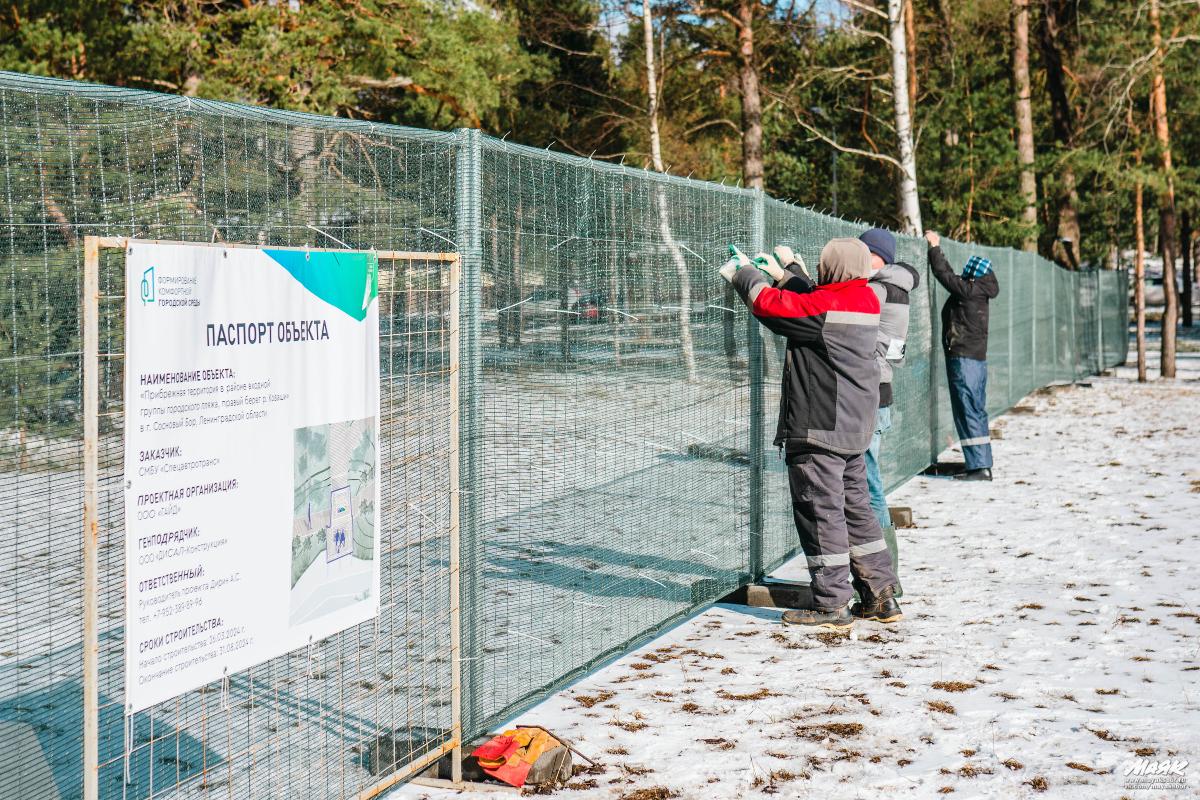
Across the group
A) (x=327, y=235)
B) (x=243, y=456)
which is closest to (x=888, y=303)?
(x=327, y=235)

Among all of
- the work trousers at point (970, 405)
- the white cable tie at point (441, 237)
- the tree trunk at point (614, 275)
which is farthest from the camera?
the work trousers at point (970, 405)

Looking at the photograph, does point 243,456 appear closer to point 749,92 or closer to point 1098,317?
point 749,92

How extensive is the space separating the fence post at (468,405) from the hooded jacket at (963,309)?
7728mm

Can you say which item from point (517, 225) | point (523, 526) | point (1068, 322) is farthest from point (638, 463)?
point (1068, 322)

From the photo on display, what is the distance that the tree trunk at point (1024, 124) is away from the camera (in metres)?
24.8

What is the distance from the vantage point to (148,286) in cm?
304

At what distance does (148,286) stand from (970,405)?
9.99 meters

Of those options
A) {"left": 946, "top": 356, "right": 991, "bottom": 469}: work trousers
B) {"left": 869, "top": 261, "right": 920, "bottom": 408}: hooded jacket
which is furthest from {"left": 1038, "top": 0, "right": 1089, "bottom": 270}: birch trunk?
{"left": 869, "top": 261, "right": 920, "bottom": 408}: hooded jacket

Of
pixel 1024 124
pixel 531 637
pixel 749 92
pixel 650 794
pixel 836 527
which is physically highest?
pixel 1024 124

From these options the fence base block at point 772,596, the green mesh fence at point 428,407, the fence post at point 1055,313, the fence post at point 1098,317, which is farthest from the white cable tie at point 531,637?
the fence post at point 1098,317

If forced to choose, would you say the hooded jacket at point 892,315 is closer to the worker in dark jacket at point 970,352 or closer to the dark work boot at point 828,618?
the dark work boot at point 828,618

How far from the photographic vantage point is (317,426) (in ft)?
12.2

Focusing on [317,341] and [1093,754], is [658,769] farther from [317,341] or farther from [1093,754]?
[317,341]

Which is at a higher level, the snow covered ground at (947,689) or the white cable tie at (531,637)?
the white cable tie at (531,637)
